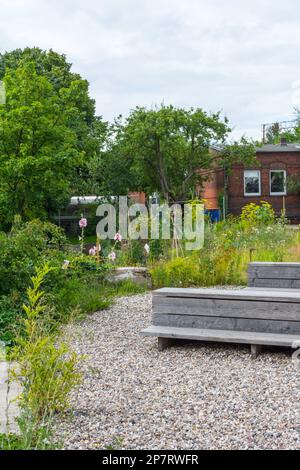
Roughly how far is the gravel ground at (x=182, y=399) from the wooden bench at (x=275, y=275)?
7.20ft

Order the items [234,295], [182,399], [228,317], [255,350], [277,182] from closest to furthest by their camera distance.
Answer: [182,399]
[255,350]
[234,295]
[228,317]
[277,182]

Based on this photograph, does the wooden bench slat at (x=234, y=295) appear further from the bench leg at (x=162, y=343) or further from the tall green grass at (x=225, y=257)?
the tall green grass at (x=225, y=257)

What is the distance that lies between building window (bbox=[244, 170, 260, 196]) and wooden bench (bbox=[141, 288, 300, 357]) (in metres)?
26.2

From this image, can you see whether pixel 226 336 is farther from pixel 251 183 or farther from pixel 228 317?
pixel 251 183

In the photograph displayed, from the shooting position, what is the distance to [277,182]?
32594mm

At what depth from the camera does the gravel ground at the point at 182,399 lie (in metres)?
3.97

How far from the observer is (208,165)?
2811cm

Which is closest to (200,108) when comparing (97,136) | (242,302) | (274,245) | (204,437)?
(97,136)

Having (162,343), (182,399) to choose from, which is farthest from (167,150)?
(182,399)

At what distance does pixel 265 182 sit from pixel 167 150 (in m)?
7.27

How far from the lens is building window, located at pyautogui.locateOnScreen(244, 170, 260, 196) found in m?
32.2

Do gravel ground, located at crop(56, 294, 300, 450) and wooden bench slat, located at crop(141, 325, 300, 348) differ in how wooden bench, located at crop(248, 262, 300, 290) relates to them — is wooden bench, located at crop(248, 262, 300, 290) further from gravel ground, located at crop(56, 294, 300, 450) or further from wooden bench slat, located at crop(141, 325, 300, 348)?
wooden bench slat, located at crop(141, 325, 300, 348)

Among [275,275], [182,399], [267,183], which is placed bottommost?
[182,399]

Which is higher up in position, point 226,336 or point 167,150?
point 167,150
